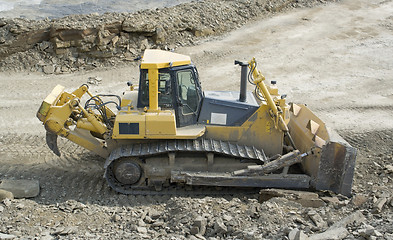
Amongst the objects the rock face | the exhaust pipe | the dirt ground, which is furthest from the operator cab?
Answer: the rock face

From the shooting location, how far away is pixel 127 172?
8.60m

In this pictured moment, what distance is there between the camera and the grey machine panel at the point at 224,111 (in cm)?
865

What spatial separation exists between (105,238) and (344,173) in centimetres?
434

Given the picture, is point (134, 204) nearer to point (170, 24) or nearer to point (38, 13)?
point (170, 24)

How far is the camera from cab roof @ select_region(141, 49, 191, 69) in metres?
8.12

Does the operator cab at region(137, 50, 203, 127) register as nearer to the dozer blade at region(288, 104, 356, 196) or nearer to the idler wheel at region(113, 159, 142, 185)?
the idler wheel at region(113, 159, 142, 185)

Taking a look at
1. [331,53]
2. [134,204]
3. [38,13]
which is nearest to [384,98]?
[331,53]

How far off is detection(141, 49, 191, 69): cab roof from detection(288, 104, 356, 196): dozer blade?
2806 mm

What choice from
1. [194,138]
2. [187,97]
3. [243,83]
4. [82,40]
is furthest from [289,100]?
[82,40]

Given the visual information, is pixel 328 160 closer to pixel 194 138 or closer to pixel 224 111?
pixel 224 111

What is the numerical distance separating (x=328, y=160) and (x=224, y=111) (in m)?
2.10

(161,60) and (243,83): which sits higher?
(161,60)

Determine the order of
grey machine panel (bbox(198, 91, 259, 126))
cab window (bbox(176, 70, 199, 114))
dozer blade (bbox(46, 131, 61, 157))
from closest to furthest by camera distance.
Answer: cab window (bbox(176, 70, 199, 114)) → grey machine panel (bbox(198, 91, 259, 126)) → dozer blade (bbox(46, 131, 61, 157))

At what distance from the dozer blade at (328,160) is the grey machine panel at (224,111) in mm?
1279
